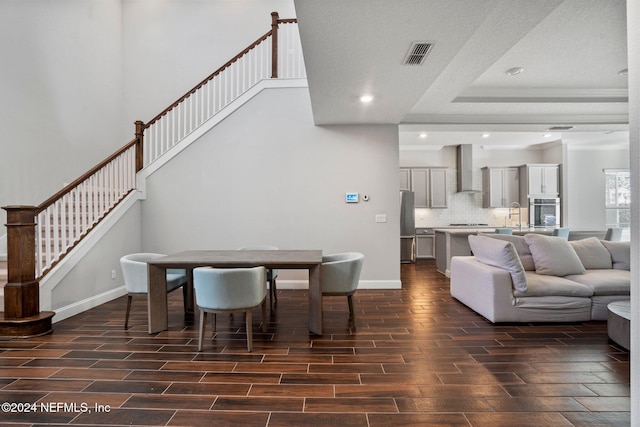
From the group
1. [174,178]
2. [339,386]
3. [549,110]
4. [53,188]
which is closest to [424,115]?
[549,110]

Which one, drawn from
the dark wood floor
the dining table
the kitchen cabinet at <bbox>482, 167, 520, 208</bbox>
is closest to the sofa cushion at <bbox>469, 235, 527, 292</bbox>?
the dark wood floor

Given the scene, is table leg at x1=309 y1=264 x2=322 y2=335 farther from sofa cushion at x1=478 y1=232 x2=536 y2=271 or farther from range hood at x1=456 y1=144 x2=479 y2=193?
range hood at x1=456 y1=144 x2=479 y2=193

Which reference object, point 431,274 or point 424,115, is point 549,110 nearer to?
point 424,115

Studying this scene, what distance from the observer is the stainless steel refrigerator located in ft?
28.0

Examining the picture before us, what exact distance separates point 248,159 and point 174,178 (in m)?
1.30

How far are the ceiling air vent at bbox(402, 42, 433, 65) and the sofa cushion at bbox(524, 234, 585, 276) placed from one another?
291cm

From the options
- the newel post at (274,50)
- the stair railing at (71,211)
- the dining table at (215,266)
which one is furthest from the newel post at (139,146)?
the dining table at (215,266)

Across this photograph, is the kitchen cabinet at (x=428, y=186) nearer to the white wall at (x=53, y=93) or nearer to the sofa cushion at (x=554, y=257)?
the sofa cushion at (x=554, y=257)

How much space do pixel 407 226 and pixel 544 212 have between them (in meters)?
3.68

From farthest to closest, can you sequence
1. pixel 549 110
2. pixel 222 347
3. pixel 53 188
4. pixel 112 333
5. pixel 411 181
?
1. pixel 411 181
2. pixel 549 110
3. pixel 53 188
4. pixel 112 333
5. pixel 222 347

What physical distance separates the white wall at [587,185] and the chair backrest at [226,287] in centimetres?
933

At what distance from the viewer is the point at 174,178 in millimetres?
5797

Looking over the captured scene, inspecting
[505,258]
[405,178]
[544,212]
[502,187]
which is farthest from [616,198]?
[505,258]

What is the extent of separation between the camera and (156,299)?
362cm
